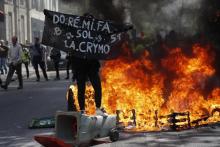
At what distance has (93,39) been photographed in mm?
8312

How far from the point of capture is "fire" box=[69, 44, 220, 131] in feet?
30.3

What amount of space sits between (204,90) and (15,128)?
11.6 feet

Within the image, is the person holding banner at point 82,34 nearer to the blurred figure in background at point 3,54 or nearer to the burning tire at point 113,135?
the burning tire at point 113,135

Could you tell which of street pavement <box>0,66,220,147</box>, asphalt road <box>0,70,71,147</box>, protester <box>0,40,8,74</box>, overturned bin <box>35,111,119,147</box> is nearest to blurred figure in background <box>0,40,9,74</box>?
protester <box>0,40,8,74</box>

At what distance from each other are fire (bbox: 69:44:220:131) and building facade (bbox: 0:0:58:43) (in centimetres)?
2598

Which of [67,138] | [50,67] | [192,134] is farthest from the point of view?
[50,67]

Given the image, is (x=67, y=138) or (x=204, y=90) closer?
(x=67, y=138)

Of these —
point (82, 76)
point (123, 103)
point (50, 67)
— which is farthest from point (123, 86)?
point (50, 67)

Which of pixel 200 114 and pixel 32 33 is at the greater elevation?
pixel 32 33

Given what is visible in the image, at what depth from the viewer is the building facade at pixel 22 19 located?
127ft

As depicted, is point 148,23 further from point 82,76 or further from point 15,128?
point 15,128

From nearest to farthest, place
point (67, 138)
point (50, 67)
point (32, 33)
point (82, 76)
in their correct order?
point (67, 138) < point (82, 76) < point (50, 67) < point (32, 33)

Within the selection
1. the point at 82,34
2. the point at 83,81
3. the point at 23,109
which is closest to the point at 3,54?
the point at 23,109

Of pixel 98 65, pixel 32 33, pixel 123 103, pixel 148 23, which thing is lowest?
pixel 123 103
